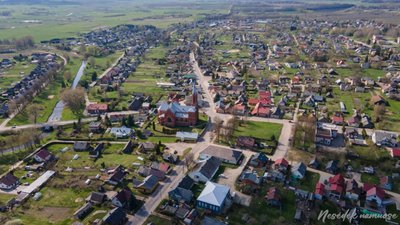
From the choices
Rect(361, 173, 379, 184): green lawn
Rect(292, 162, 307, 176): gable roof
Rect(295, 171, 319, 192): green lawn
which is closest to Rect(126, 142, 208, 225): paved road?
Rect(292, 162, 307, 176): gable roof

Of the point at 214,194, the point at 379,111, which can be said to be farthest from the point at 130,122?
the point at 379,111

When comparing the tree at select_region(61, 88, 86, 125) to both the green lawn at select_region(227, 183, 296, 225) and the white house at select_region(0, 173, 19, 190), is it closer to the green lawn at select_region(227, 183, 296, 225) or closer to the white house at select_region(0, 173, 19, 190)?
the white house at select_region(0, 173, 19, 190)

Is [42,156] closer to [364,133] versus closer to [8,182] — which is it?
[8,182]

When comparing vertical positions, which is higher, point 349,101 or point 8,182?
point 8,182

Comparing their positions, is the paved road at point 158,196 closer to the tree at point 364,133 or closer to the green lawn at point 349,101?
the tree at point 364,133

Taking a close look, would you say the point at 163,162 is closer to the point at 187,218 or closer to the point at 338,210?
the point at 187,218

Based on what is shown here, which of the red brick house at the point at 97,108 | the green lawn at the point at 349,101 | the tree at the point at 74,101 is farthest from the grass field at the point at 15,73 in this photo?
the green lawn at the point at 349,101
